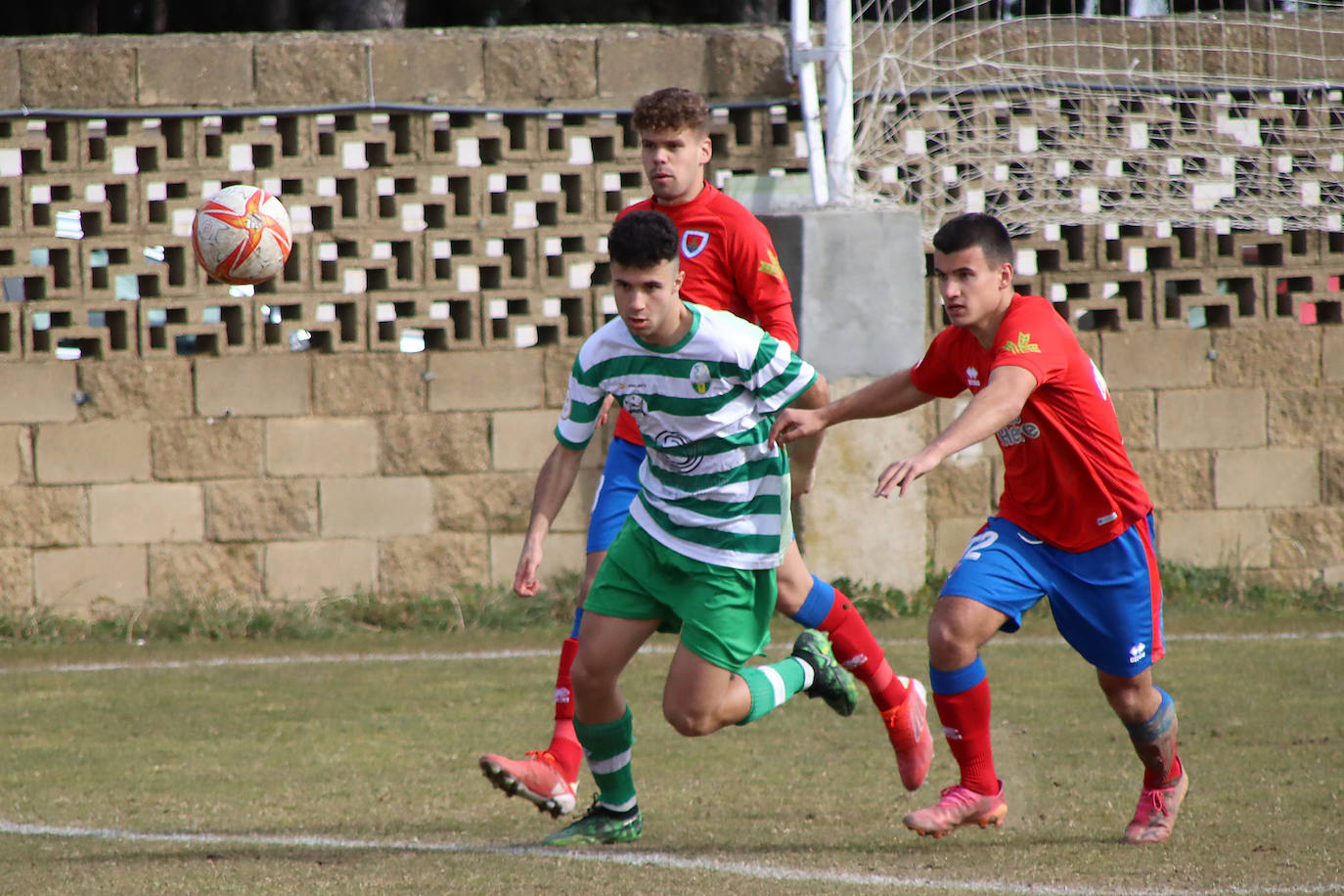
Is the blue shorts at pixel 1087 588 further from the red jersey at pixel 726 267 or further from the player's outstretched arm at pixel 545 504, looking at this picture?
the player's outstretched arm at pixel 545 504

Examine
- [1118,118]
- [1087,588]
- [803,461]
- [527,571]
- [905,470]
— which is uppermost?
[1118,118]

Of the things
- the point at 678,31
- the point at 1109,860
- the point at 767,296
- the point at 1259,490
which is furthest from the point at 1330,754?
the point at 678,31

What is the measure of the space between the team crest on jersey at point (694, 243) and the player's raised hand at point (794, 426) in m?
0.92

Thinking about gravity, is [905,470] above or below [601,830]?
above

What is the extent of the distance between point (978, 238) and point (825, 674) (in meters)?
1.49

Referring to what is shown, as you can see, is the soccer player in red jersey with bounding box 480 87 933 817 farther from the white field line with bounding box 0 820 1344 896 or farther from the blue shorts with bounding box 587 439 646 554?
the white field line with bounding box 0 820 1344 896

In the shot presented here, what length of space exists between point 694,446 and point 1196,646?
4881 millimetres

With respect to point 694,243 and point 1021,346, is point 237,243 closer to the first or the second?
A: point 694,243

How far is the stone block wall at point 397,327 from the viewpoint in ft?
30.8

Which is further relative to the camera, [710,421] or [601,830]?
[601,830]

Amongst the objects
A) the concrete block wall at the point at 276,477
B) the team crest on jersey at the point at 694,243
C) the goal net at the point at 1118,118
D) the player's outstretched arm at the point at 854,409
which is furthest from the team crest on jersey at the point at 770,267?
the goal net at the point at 1118,118

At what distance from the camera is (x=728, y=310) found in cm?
552

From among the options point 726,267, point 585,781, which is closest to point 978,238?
point 726,267

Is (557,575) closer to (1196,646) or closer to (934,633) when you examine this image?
(1196,646)
